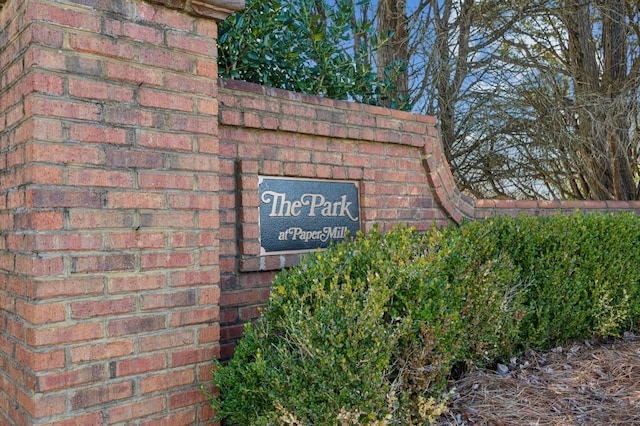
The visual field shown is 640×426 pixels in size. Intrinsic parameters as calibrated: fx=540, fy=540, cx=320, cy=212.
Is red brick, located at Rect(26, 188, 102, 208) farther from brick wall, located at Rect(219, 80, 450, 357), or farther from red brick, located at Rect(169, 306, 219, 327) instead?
brick wall, located at Rect(219, 80, 450, 357)

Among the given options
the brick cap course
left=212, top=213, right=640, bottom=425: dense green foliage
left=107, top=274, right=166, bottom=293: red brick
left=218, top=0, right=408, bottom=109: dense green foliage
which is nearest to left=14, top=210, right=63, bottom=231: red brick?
left=107, top=274, right=166, bottom=293: red brick

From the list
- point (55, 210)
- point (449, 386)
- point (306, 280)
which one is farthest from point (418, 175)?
point (55, 210)

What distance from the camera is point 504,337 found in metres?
3.55

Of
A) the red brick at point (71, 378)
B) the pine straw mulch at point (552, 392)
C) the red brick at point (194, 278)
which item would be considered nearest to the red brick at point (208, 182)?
the red brick at point (194, 278)

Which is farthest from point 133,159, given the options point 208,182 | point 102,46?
point 102,46

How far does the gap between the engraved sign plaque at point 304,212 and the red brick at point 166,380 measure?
0.91 metres

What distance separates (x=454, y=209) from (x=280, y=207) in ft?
6.55

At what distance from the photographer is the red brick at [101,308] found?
2.32 meters

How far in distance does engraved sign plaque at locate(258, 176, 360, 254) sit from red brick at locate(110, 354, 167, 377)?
0.96 m

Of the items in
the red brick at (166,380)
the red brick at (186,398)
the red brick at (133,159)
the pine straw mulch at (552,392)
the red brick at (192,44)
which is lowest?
the pine straw mulch at (552,392)

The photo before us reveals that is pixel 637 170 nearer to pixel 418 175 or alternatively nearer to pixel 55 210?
pixel 418 175

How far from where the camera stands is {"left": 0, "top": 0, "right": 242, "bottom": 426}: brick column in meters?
2.27

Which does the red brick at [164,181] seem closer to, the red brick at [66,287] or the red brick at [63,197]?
the red brick at [63,197]

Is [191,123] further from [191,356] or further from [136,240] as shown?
[191,356]
